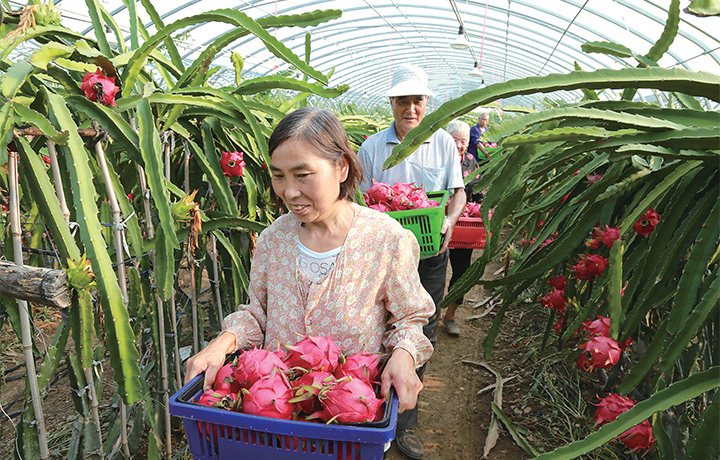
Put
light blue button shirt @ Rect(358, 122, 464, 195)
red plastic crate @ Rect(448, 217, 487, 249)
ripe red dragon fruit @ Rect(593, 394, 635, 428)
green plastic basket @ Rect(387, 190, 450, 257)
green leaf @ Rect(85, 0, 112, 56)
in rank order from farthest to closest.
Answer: red plastic crate @ Rect(448, 217, 487, 249)
light blue button shirt @ Rect(358, 122, 464, 195)
green plastic basket @ Rect(387, 190, 450, 257)
green leaf @ Rect(85, 0, 112, 56)
ripe red dragon fruit @ Rect(593, 394, 635, 428)

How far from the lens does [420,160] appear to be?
2.20 metres

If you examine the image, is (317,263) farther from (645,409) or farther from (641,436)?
(641,436)

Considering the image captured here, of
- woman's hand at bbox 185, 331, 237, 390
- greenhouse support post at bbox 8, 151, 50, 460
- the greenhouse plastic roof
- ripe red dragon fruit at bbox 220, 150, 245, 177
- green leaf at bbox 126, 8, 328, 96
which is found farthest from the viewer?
the greenhouse plastic roof

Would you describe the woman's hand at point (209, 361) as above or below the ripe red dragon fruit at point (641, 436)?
above

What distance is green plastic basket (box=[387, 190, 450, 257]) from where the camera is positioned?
1.85 meters

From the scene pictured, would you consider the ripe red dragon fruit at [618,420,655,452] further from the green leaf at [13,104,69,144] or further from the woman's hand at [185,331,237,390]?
the green leaf at [13,104,69,144]

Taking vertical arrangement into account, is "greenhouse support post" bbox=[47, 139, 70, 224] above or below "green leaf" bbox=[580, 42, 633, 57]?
below

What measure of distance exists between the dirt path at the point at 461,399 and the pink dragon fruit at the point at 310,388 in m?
1.29

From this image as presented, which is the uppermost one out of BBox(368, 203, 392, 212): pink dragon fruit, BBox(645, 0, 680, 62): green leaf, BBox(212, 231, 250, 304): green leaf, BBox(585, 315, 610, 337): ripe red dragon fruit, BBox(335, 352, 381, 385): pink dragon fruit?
BBox(645, 0, 680, 62): green leaf

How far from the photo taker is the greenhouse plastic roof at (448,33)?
800cm

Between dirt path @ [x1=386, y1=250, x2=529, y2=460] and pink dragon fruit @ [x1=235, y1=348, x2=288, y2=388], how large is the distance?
1.30 metres

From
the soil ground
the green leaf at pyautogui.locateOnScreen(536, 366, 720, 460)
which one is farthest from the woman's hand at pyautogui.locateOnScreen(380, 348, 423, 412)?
the soil ground

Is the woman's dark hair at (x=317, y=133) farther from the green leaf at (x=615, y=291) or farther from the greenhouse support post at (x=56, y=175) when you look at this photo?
the green leaf at (x=615, y=291)

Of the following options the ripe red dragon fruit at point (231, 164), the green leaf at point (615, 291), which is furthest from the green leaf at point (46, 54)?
the green leaf at point (615, 291)
